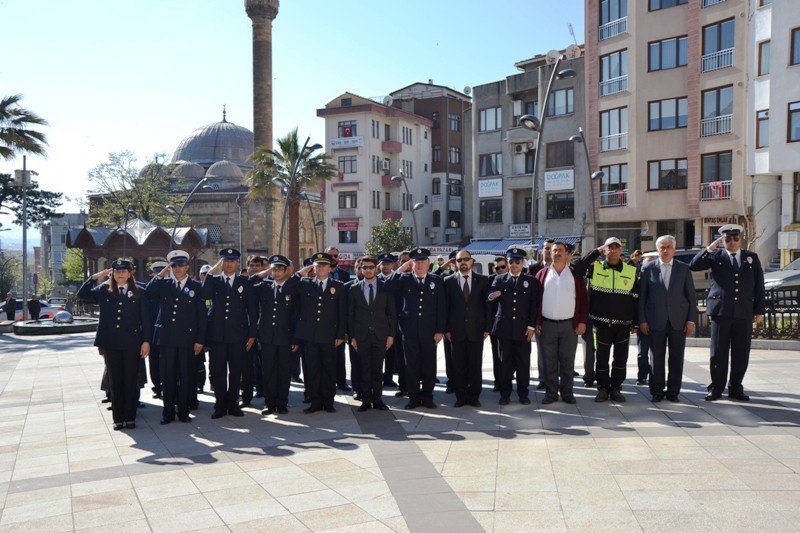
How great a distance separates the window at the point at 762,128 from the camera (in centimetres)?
2925

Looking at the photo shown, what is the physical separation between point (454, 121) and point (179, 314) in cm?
5677

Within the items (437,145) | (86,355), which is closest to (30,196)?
(437,145)

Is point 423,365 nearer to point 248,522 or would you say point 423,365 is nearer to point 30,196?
point 248,522

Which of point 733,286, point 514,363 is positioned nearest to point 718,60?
point 733,286

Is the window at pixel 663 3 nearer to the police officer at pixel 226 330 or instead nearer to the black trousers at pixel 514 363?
the black trousers at pixel 514 363

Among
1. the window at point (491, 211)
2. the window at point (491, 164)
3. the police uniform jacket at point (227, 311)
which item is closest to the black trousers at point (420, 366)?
the police uniform jacket at point (227, 311)

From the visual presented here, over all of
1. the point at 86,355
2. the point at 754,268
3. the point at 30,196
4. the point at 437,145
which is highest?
the point at 437,145

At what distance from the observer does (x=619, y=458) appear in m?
6.69

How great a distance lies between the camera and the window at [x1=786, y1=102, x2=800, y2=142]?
27.5 meters

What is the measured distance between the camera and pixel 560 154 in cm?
4131

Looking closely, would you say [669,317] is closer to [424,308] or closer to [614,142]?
[424,308]

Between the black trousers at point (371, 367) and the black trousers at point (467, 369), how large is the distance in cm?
98

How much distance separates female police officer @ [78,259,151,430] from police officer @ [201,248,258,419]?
81cm

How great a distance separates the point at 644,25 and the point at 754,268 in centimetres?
2853
